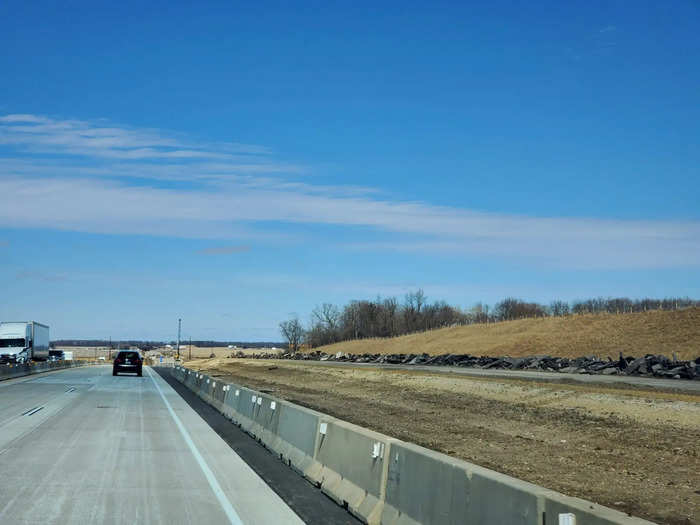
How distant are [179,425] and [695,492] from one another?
1338 cm

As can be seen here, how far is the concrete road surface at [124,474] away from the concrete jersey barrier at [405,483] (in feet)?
2.84

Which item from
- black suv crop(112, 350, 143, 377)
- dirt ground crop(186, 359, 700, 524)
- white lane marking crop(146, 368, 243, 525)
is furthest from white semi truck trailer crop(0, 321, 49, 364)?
white lane marking crop(146, 368, 243, 525)

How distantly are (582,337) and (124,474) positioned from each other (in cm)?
6619

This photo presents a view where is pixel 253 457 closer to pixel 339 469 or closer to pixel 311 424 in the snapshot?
pixel 311 424

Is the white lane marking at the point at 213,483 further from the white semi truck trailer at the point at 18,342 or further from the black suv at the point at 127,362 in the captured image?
the white semi truck trailer at the point at 18,342

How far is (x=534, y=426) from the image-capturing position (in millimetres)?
24156

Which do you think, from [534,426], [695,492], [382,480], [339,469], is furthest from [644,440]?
[382,480]

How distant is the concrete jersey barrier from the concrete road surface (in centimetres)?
87

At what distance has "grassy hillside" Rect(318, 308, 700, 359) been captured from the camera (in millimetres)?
62656

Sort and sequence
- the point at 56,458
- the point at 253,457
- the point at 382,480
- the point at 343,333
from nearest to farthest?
the point at 382,480, the point at 56,458, the point at 253,457, the point at 343,333

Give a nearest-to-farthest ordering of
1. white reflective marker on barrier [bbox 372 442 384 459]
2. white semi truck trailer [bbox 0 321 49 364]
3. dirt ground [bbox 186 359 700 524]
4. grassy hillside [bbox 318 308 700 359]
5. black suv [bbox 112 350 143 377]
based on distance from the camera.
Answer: white reflective marker on barrier [bbox 372 442 384 459] < dirt ground [bbox 186 359 700 524] < black suv [bbox 112 350 143 377] < grassy hillside [bbox 318 308 700 359] < white semi truck trailer [bbox 0 321 49 364]

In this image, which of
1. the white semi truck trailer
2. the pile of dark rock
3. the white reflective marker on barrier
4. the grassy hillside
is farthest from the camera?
the white semi truck trailer

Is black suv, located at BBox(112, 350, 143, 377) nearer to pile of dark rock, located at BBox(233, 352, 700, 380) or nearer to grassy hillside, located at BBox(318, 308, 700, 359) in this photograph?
pile of dark rock, located at BBox(233, 352, 700, 380)

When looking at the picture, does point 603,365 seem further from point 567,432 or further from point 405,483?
point 405,483
